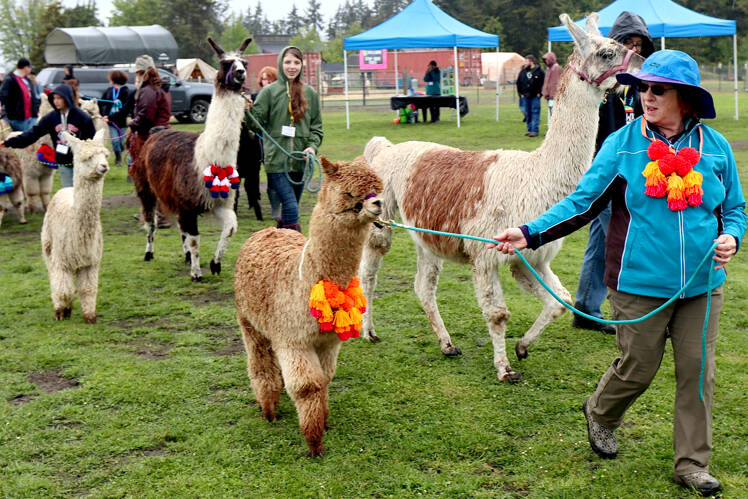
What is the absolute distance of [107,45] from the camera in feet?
104

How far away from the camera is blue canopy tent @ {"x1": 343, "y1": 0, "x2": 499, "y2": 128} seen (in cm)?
1923

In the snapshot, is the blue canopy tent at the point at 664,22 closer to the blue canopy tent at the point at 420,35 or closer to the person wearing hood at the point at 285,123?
the blue canopy tent at the point at 420,35

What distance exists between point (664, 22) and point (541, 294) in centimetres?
1509

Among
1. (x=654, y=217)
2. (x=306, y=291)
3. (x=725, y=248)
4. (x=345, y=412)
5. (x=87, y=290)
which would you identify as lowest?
(x=345, y=412)

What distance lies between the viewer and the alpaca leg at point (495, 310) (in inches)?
170

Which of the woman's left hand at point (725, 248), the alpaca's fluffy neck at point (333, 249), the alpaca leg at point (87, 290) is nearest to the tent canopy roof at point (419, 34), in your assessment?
the alpaca leg at point (87, 290)

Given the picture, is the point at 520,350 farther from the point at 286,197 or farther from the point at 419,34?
the point at 419,34

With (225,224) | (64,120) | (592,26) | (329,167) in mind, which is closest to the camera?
(329,167)

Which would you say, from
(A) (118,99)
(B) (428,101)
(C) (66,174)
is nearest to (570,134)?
(C) (66,174)

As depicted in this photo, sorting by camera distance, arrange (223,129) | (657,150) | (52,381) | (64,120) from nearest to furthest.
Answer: (657,150) < (52,381) < (223,129) < (64,120)

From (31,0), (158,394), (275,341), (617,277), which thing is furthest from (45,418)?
(31,0)

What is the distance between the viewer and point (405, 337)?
5211 millimetres

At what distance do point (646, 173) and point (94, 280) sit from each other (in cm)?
436

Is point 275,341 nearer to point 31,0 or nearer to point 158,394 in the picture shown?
point 158,394
